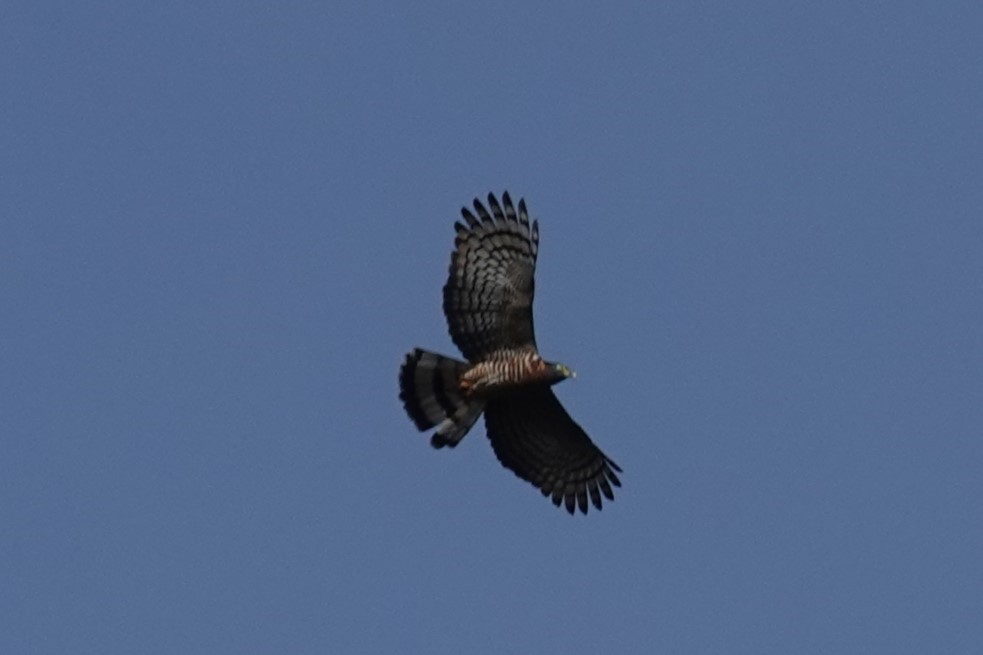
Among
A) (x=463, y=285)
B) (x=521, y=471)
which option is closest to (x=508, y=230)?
(x=463, y=285)

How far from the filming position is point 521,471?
117ft

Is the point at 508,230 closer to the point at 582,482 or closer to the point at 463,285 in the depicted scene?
the point at 463,285

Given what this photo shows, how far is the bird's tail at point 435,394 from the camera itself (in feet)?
111

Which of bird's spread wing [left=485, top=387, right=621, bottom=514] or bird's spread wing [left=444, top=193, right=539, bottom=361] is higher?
bird's spread wing [left=444, top=193, right=539, bottom=361]

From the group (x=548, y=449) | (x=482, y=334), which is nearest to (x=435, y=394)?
(x=482, y=334)

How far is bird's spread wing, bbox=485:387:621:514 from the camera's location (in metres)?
35.1

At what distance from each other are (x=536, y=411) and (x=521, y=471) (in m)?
0.98

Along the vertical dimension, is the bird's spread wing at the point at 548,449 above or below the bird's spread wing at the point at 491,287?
below

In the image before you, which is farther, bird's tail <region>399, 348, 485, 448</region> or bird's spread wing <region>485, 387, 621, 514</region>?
bird's spread wing <region>485, 387, 621, 514</region>

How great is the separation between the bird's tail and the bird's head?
Result: 3.46 ft

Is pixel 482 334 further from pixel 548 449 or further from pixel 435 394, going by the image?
pixel 548 449

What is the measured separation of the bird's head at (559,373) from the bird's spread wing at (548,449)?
42 centimetres

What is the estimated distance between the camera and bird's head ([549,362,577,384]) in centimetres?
3425

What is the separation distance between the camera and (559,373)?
34250 millimetres
